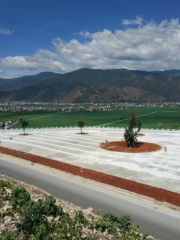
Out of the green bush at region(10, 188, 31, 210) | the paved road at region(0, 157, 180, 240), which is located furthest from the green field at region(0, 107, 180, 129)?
the green bush at region(10, 188, 31, 210)

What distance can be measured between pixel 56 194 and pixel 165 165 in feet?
39.7

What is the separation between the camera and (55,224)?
11250 mm

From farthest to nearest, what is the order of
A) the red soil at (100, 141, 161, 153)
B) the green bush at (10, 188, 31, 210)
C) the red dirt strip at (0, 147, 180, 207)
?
1. the red soil at (100, 141, 161, 153)
2. the red dirt strip at (0, 147, 180, 207)
3. the green bush at (10, 188, 31, 210)

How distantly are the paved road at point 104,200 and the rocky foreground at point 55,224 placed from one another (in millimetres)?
1313

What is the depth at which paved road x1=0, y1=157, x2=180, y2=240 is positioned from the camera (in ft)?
39.6

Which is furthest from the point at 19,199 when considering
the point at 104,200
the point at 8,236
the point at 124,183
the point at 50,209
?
the point at 124,183

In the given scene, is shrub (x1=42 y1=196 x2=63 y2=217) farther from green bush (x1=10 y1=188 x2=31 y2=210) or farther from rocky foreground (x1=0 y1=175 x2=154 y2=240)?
green bush (x1=10 y1=188 x2=31 y2=210)

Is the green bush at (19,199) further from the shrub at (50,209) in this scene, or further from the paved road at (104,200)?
the paved road at (104,200)

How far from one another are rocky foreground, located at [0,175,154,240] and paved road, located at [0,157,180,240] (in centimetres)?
131

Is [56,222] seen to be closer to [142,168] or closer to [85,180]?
[85,180]

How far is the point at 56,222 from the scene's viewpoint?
455 inches

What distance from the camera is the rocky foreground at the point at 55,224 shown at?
33.6 ft

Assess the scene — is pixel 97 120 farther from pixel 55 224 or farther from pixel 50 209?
pixel 55 224

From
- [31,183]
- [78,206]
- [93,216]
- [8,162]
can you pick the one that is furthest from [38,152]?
[93,216]
